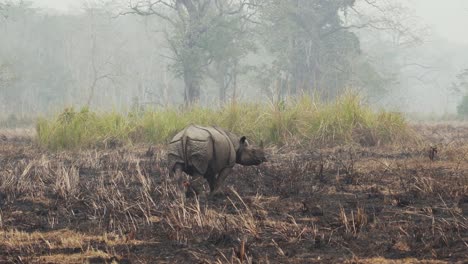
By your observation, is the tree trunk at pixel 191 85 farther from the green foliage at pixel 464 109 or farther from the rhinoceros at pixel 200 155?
the rhinoceros at pixel 200 155

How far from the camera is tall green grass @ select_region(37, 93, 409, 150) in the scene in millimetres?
12211

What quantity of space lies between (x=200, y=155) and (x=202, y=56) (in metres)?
23.0

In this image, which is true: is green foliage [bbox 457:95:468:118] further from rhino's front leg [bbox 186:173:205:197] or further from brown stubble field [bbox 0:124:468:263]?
rhino's front leg [bbox 186:173:205:197]

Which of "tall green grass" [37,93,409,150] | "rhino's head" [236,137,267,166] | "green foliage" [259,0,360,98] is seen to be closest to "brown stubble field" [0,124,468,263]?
"rhino's head" [236,137,267,166]

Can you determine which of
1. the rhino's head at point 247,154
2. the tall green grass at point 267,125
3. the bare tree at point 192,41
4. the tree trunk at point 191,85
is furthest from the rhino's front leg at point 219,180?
the tree trunk at point 191,85

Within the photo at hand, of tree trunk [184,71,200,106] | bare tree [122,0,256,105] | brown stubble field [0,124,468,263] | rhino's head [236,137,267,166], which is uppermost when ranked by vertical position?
bare tree [122,0,256,105]

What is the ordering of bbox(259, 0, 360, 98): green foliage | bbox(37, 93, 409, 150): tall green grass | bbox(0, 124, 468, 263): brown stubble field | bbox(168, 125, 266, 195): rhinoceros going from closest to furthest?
bbox(0, 124, 468, 263): brown stubble field
bbox(168, 125, 266, 195): rhinoceros
bbox(37, 93, 409, 150): tall green grass
bbox(259, 0, 360, 98): green foliage

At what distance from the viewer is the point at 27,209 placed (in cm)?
598

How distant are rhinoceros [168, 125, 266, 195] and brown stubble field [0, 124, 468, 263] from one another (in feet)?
0.89

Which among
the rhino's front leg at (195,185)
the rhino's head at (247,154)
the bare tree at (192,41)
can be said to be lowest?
the rhino's front leg at (195,185)

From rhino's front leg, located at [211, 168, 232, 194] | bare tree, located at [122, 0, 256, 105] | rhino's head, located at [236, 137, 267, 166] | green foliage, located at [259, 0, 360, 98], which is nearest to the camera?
rhino's front leg, located at [211, 168, 232, 194]

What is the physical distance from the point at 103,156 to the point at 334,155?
398cm

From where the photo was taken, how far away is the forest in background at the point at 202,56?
95.9 ft

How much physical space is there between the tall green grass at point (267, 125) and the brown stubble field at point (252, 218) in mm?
3539
